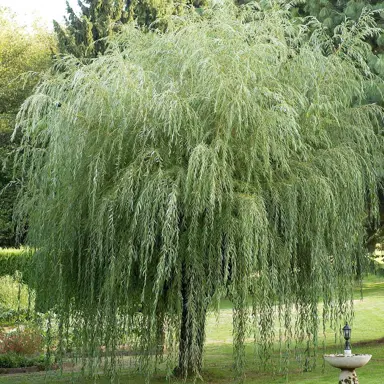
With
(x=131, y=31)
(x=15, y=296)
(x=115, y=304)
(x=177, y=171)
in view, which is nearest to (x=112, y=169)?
(x=177, y=171)

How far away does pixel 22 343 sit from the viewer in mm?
14695

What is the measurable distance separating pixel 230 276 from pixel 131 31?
3879 millimetres

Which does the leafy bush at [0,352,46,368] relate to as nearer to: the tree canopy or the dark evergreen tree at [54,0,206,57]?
the dark evergreen tree at [54,0,206,57]

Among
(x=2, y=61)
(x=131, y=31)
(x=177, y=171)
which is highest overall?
(x=2, y=61)

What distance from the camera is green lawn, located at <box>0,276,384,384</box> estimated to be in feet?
36.9

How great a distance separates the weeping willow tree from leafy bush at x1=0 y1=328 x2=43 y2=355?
4360 millimetres

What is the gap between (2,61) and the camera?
36562 mm

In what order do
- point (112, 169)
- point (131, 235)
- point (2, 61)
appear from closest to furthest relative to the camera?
point (131, 235)
point (112, 169)
point (2, 61)

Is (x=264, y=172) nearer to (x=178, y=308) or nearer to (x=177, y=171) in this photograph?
(x=177, y=171)

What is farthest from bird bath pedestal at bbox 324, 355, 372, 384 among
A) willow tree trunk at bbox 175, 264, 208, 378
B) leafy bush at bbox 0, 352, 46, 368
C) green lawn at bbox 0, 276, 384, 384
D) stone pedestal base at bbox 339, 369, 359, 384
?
leafy bush at bbox 0, 352, 46, 368

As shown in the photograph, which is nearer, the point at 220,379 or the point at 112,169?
the point at 112,169

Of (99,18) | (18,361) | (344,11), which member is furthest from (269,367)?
(99,18)

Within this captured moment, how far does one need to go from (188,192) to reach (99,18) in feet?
45.2

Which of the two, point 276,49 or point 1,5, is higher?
point 1,5
